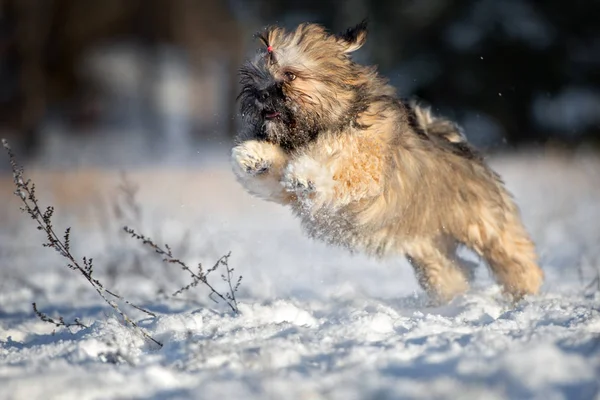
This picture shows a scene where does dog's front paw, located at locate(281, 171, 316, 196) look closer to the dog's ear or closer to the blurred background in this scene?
the dog's ear

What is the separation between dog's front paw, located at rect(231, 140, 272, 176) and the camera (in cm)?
459

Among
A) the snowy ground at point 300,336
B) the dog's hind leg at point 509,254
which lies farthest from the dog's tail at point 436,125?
the snowy ground at point 300,336

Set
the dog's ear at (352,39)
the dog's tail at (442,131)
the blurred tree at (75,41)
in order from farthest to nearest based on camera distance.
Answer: the blurred tree at (75,41), the dog's tail at (442,131), the dog's ear at (352,39)

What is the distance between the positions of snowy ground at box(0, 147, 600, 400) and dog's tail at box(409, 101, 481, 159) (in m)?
1.05

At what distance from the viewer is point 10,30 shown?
2089 centimetres

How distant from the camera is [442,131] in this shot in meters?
5.54

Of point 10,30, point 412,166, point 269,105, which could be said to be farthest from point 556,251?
point 10,30

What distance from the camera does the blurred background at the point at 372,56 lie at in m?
19.2

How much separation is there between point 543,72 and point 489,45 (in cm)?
155

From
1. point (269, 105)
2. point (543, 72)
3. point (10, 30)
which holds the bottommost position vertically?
point (269, 105)

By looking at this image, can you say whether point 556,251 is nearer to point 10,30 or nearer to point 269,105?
point 269,105

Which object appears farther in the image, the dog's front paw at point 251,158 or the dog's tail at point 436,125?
the dog's tail at point 436,125

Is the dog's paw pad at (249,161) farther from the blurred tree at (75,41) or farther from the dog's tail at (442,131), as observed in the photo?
the blurred tree at (75,41)

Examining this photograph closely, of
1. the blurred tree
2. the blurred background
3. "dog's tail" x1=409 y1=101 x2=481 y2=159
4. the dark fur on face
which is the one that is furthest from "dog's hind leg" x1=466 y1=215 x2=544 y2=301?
the blurred tree
